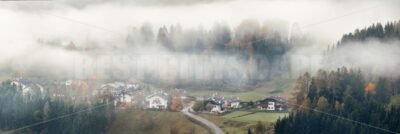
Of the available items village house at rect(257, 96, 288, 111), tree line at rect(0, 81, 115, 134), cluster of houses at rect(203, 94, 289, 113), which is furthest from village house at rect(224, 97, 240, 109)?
tree line at rect(0, 81, 115, 134)

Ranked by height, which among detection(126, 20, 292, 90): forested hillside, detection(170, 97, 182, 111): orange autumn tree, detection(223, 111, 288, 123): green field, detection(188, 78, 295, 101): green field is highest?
detection(126, 20, 292, 90): forested hillside

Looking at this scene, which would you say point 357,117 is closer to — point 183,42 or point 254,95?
point 254,95

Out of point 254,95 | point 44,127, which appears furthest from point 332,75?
point 44,127

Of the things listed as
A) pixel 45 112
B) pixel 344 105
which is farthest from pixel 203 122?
pixel 45 112

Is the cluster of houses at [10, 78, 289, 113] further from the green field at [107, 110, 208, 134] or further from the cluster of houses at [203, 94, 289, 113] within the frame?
the green field at [107, 110, 208, 134]

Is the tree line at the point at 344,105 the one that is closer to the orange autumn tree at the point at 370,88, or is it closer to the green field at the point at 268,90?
the orange autumn tree at the point at 370,88

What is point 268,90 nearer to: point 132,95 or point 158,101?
point 158,101
